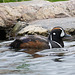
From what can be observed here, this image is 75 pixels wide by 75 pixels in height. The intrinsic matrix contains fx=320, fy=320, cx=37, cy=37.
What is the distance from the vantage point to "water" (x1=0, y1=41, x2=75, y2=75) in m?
6.30

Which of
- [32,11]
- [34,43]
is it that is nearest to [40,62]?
[34,43]

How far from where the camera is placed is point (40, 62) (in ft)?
23.7

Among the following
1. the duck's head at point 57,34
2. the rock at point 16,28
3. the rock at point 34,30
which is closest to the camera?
the duck's head at point 57,34

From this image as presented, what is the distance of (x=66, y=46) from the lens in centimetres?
973

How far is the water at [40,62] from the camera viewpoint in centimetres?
630

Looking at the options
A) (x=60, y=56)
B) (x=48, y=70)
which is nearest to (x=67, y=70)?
(x=48, y=70)

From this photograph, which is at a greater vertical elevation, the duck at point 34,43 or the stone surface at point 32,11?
the stone surface at point 32,11

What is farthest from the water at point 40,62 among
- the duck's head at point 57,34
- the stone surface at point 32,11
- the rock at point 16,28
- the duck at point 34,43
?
the stone surface at point 32,11

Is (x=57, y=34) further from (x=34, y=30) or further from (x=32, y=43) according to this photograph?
(x=34, y=30)

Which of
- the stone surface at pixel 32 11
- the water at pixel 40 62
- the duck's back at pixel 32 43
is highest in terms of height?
the stone surface at pixel 32 11

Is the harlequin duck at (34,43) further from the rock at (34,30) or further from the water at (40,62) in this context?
the rock at (34,30)

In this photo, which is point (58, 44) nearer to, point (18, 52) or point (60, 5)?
point (18, 52)

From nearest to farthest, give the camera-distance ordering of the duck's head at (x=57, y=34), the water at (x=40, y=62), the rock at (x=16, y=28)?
the water at (x=40, y=62), the duck's head at (x=57, y=34), the rock at (x=16, y=28)

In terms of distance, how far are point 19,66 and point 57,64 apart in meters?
0.82
